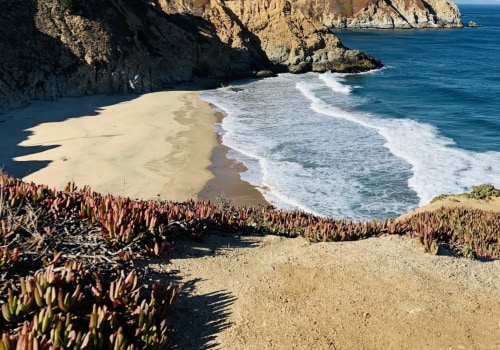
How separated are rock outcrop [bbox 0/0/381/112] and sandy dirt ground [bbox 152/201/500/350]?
28.2 metres

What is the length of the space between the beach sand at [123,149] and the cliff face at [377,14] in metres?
89.9

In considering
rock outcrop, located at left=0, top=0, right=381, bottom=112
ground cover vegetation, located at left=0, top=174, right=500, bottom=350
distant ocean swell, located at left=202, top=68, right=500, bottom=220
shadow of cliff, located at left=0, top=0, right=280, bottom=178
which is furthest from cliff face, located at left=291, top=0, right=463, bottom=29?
ground cover vegetation, located at left=0, top=174, right=500, bottom=350

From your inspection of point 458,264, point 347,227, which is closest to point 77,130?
point 347,227

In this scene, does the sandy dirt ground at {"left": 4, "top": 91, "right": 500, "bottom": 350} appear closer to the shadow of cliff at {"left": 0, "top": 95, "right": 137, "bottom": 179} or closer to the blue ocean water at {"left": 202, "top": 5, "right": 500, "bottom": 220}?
the blue ocean water at {"left": 202, "top": 5, "right": 500, "bottom": 220}

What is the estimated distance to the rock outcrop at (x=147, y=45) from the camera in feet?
111

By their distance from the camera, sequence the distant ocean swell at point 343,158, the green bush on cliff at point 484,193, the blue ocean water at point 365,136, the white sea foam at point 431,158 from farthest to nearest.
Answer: the white sea foam at point 431,158 < the blue ocean water at point 365,136 < the distant ocean swell at point 343,158 < the green bush on cliff at point 484,193

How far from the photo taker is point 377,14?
11775 cm

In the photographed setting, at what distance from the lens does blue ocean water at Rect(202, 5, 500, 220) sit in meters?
19.5

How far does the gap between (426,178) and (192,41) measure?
32.4 m

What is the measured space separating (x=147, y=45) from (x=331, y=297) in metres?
39.8

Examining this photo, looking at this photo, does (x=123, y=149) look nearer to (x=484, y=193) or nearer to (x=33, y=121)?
(x=33, y=121)

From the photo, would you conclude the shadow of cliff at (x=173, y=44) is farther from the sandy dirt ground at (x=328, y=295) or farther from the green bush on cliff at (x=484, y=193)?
the sandy dirt ground at (x=328, y=295)

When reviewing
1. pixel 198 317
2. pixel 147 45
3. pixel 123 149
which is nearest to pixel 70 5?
pixel 147 45

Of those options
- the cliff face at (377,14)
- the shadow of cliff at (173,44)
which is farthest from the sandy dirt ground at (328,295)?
the cliff face at (377,14)
